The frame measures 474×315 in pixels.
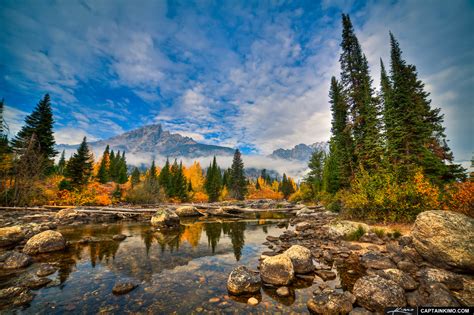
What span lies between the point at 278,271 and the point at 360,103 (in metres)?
23.6

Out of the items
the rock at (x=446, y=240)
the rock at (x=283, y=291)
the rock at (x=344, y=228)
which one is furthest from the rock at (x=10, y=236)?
the rock at (x=446, y=240)

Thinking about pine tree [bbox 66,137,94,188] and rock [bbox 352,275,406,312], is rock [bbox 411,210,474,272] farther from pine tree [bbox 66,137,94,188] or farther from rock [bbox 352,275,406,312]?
pine tree [bbox 66,137,94,188]

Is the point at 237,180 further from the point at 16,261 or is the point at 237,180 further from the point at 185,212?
the point at 16,261

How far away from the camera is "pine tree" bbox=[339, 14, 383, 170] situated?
2070 cm

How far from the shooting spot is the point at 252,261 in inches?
386

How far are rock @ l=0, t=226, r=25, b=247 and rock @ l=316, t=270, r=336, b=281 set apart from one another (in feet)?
55.5

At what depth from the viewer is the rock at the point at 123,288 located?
6.30 meters

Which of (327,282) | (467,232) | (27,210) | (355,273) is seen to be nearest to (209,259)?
(327,282)

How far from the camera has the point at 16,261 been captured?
8195mm

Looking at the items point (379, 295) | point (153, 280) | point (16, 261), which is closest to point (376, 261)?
point (379, 295)

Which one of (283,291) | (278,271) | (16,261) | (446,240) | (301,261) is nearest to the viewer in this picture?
(283,291)

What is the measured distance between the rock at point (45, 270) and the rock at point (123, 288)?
3357 mm

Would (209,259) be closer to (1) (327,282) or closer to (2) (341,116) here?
(1) (327,282)

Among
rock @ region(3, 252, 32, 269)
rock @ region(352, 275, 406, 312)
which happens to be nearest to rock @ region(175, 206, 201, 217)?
rock @ region(3, 252, 32, 269)
